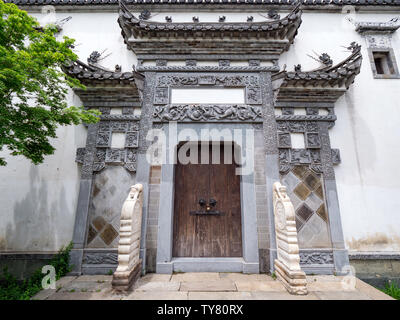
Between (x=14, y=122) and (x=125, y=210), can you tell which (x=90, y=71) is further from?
(x=125, y=210)

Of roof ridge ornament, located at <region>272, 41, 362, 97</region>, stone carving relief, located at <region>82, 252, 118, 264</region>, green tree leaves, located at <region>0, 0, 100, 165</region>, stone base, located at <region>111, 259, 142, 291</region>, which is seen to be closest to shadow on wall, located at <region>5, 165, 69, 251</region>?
stone carving relief, located at <region>82, 252, 118, 264</region>

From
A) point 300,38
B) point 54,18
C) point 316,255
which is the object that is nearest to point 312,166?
point 316,255

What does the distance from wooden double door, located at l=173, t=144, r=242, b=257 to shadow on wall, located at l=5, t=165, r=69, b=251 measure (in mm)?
2621

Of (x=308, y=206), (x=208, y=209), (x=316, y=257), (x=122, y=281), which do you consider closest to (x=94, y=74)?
(x=208, y=209)

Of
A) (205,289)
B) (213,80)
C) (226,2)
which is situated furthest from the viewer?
(226,2)

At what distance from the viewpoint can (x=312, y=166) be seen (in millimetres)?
4254

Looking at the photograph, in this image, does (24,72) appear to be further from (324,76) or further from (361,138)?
(361,138)

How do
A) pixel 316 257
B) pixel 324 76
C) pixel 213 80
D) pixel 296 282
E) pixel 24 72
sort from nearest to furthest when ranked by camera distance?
pixel 24 72 < pixel 296 282 < pixel 316 257 < pixel 324 76 < pixel 213 80

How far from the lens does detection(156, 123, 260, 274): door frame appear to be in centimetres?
382

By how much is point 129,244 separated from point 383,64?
25.6ft

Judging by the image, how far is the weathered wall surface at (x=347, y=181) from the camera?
13.9 ft

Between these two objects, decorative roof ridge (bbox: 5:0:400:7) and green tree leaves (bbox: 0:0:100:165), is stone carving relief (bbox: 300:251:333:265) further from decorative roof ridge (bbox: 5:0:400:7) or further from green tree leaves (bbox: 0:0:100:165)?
decorative roof ridge (bbox: 5:0:400:7)

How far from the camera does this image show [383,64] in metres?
5.35

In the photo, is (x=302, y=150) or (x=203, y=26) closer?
(x=302, y=150)
